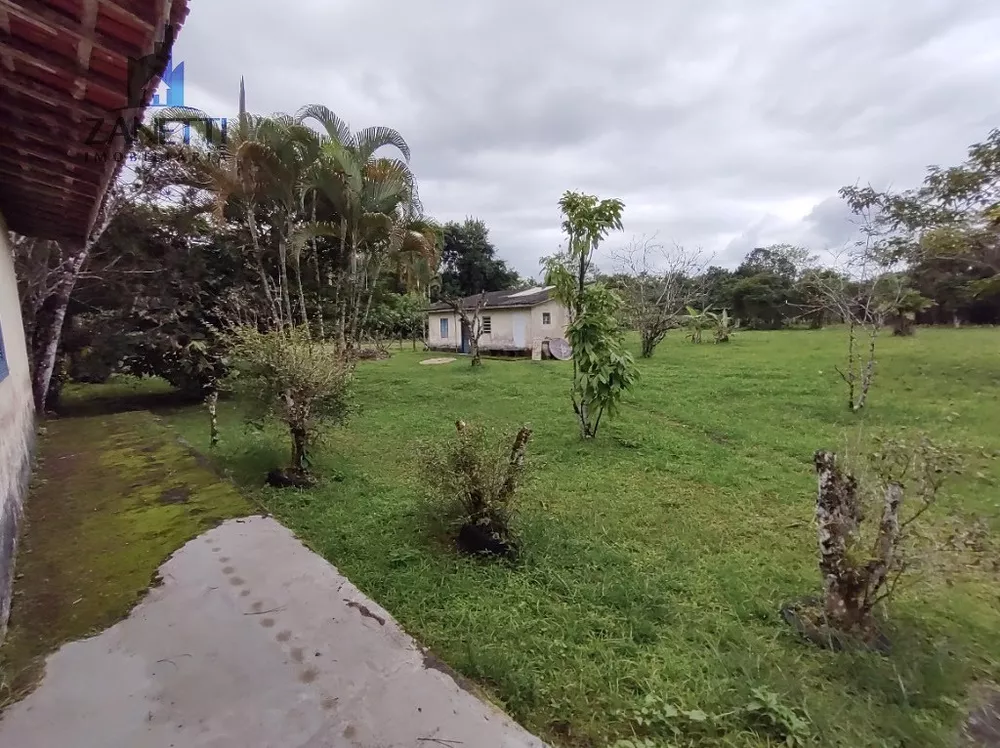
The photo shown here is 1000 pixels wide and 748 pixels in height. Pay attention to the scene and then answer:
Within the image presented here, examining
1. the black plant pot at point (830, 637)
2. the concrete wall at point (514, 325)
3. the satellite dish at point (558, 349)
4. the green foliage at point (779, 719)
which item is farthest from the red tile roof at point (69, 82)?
the concrete wall at point (514, 325)

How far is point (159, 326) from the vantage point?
971 cm

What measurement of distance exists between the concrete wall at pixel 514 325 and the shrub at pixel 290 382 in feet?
49.9

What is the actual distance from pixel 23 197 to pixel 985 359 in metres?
16.6

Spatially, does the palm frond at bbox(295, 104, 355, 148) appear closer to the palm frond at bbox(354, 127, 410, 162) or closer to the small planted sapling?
the palm frond at bbox(354, 127, 410, 162)

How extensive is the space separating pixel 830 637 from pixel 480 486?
2169 millimetres

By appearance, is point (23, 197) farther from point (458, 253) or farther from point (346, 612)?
point (458, 253)

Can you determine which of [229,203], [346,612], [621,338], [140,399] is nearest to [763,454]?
[621,338]

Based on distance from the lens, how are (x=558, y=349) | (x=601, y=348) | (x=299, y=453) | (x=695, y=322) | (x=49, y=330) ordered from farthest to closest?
(x=695, y=322) < (x=558, y=349) < (x=49, y=330) < (x=601, y=348) < (x=299, y=453)

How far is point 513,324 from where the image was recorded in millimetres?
21625

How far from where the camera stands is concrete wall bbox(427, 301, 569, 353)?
21.0 m

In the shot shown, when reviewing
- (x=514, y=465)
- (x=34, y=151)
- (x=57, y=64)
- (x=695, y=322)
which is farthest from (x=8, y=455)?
Answer: (x=695, y=322)

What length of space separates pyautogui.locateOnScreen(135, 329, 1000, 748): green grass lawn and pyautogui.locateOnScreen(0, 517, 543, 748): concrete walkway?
31 cm

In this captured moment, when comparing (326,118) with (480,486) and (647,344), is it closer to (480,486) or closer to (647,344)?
(480,486)

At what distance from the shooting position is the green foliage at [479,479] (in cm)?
376
